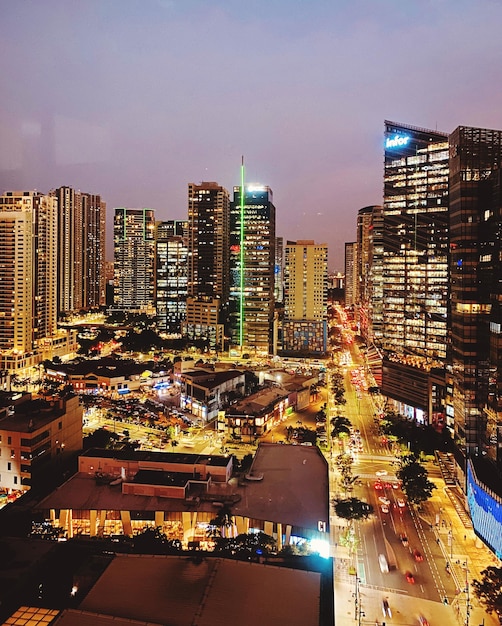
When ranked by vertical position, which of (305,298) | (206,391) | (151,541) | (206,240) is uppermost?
(206,240)

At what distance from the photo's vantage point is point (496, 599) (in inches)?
590

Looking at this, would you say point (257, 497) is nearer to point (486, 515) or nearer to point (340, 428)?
point (486, 515)

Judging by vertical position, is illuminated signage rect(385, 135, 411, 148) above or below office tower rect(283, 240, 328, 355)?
above

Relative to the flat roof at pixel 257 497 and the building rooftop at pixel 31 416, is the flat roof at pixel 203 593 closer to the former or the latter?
the flat roof at pixel 257 497

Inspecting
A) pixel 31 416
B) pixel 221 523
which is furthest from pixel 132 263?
pixel 221 523

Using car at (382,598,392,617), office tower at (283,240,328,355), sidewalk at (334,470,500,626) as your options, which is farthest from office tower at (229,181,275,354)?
car at (382,598,392,617)

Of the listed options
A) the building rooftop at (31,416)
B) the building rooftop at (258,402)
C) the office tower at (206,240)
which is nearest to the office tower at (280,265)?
the office tower at (206,240)

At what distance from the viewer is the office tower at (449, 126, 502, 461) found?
25.3 metres

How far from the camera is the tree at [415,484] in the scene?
898 inches

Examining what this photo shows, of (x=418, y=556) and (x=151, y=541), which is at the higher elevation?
(x=151, y=541)

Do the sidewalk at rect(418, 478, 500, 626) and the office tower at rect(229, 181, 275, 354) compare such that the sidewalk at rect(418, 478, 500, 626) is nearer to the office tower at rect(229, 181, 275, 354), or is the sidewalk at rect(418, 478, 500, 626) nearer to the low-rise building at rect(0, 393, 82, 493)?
the low-rise building at rect(0, 393, 82, 493)

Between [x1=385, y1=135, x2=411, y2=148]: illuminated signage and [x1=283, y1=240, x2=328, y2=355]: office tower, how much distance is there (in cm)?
2480

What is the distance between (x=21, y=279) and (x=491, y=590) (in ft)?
169

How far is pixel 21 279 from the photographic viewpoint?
176 feet
